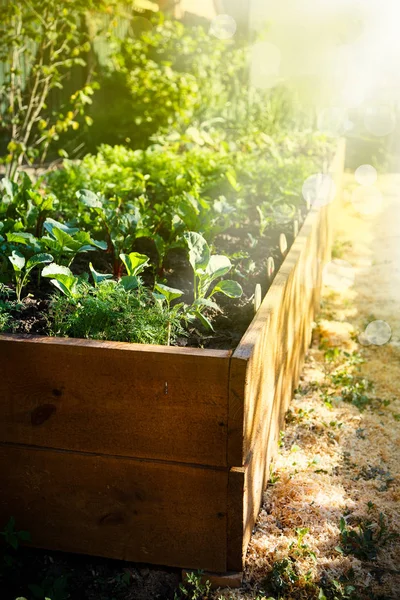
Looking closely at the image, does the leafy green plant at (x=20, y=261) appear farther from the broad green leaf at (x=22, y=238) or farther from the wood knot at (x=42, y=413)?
the wood knot at (x=42, y=413)

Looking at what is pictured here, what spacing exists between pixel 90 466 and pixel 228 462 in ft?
1.59

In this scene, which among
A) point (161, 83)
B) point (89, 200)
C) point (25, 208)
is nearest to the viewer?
point (89, 200)

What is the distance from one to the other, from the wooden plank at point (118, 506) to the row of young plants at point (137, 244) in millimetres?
452

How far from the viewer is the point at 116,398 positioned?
2.13m

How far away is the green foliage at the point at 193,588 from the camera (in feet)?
7.10

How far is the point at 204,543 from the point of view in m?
2.22

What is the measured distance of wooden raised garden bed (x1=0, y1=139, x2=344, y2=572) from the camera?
2.08 metres

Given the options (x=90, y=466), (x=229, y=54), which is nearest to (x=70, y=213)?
(x=90, y=466)

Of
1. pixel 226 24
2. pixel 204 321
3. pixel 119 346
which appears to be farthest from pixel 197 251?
pixel 226 24

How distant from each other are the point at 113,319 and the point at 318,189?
10.4 feet

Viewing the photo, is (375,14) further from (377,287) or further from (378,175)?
(377,287)

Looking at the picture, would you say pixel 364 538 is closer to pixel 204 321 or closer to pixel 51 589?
pixel 204 321

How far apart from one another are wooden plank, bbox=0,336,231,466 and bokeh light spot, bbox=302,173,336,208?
2.89 metres

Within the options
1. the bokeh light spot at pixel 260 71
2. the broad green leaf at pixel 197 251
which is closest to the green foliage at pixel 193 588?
the broad green leaf at pixel 197 251
